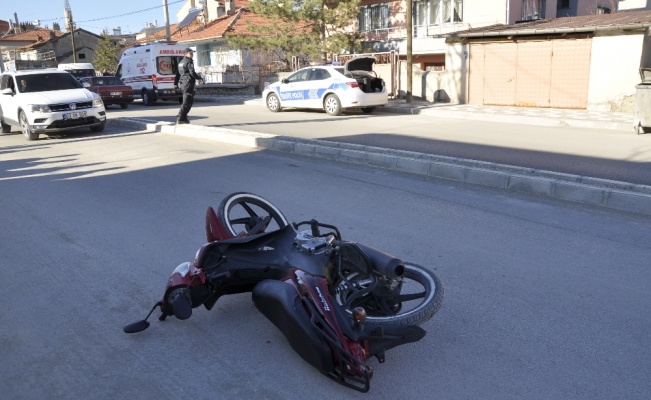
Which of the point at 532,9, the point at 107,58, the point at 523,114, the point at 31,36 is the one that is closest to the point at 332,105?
the point at 523,114

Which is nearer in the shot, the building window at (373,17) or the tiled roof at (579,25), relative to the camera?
the tiled roof at (579,25)

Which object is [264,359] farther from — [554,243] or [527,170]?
[527,170]

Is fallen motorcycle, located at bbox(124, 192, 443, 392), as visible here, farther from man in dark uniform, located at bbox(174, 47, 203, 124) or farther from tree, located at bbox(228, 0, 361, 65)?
tree, located at bbox(228, 0, 361, 65)

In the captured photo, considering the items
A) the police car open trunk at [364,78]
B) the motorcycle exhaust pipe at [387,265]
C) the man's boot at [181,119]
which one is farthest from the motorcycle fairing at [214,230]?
the police car open trunk at [364,78]

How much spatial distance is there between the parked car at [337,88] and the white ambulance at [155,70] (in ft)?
26.7

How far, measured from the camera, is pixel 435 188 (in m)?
7.81

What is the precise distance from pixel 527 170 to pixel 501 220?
202 cm

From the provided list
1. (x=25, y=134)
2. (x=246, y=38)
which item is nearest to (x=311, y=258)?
(x=25, y=134)

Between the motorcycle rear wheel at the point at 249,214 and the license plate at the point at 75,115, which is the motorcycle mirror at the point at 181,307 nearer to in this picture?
the motorcycle rear wheel at the point at 249,214

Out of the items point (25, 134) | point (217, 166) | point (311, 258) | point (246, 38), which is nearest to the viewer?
point (311, 258)

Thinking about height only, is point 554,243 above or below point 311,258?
below

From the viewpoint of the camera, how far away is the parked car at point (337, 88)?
58.7 feet

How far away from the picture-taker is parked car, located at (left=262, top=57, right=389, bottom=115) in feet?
58.7

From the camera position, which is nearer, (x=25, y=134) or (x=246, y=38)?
(x=25, y=134)
